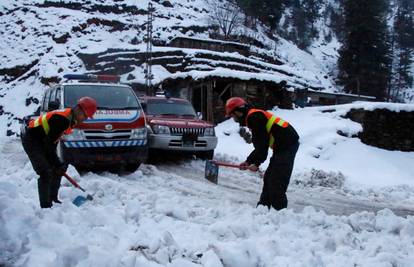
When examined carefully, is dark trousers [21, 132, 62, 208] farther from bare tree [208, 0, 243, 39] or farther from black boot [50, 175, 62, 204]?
bare tree [208, 0, 243, 39]

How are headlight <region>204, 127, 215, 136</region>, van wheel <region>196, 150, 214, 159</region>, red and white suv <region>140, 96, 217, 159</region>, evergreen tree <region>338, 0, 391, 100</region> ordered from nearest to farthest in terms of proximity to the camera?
red and white suv <region>140, 96, 217, 159</region> → headlight <region>204, 127, 215, 136</region> → van wheel <region>196, 150, 214, 159</region> → evergreen tree <region>338, 0, 391, 100</region>

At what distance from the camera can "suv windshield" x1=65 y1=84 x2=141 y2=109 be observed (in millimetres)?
9055

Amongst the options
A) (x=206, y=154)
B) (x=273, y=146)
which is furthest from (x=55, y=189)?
(x=206, y=154)

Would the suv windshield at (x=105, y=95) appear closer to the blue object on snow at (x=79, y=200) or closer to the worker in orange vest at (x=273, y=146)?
the blue object on snow at (x=79, y=200)

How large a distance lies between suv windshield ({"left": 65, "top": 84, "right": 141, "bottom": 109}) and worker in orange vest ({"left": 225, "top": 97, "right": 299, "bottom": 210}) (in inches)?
156

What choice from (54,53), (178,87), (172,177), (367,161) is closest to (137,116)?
(172,177)

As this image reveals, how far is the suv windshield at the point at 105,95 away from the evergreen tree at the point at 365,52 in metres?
31.1

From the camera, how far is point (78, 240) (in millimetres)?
3850

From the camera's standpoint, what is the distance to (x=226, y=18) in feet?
142

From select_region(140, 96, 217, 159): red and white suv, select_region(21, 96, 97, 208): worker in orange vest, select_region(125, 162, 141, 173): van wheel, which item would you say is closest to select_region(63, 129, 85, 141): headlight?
select_region(125, 162, 141, 173): van wheel

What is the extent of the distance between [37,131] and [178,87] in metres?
16.2

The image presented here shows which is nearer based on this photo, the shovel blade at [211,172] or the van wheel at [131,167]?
the shovel blade at [211,172]

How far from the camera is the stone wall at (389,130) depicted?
1298 cm

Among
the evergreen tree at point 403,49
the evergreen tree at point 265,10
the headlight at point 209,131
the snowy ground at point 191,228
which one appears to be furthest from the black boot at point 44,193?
the evergreen tree at point 265,10
